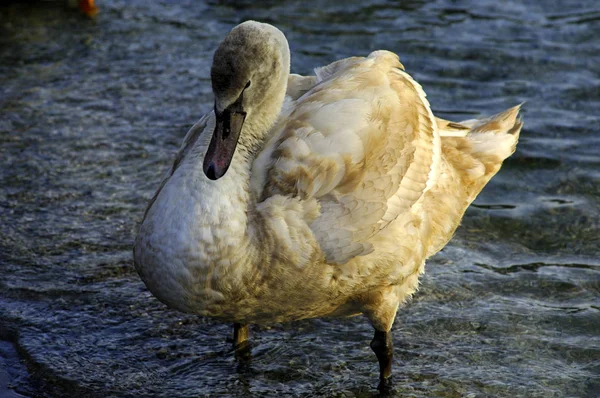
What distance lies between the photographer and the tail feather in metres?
5.14

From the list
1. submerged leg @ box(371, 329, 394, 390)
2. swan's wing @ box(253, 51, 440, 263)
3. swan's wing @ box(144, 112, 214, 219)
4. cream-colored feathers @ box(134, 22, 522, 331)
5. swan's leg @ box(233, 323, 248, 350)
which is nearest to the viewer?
cream-colored feathers @ box(134, 22, 522, 331)

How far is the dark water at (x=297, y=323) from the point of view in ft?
16.4

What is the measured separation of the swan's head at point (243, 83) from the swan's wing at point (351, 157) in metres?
0.18

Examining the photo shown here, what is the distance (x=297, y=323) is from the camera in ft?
17.9

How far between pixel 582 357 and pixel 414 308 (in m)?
1.02

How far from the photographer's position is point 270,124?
181 inches

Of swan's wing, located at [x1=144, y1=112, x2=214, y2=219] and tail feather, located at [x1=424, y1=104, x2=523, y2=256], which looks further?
tail feather, located at [x1=424, y1=104, x2=523, y2=256]

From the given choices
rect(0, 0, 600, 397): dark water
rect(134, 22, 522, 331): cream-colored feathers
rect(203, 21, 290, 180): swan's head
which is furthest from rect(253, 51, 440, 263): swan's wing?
rect(0, 0, 600, 397): dark water

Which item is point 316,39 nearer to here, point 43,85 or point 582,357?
point 43,85

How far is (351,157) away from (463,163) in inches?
48.0

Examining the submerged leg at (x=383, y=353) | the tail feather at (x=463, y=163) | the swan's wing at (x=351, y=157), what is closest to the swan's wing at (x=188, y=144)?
the swan's wing at (x=351, y=157)

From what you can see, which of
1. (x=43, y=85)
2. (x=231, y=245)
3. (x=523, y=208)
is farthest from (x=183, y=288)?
(x=43, y=85)

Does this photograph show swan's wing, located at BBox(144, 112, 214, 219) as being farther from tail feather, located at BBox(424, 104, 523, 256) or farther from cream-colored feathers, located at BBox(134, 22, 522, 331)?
tail feather, located at BBox(424, 104, 523, 256)

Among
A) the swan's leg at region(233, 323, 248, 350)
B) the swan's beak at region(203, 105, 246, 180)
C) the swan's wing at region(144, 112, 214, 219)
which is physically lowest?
the swan's leg at region(233, 323, 248, 350)
